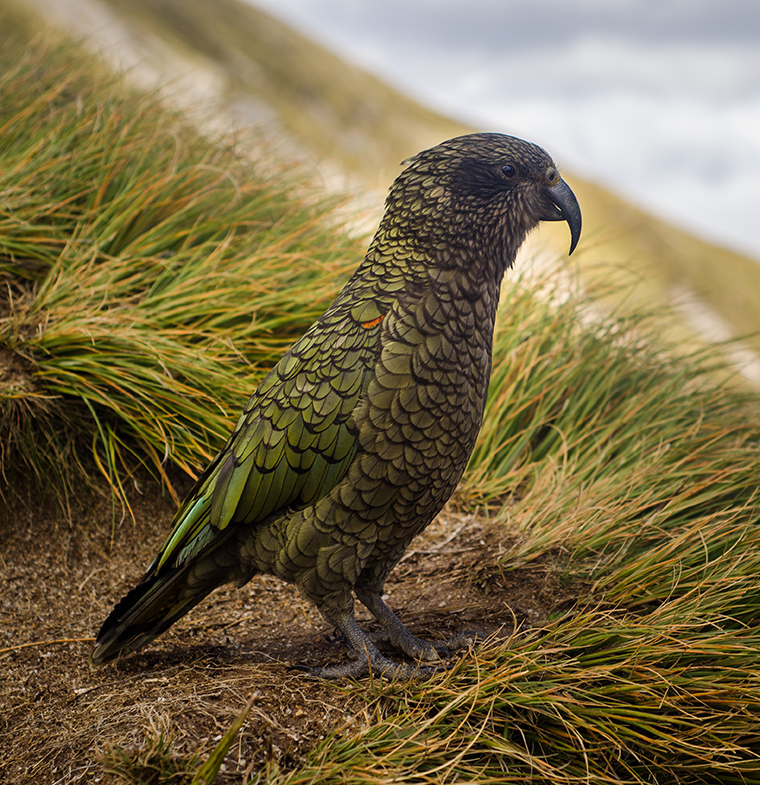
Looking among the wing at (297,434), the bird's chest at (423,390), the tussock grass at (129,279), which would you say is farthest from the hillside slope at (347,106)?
the bird's chest at (423,390)

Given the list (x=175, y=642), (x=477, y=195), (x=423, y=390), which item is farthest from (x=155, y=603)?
(x=477, y=195)

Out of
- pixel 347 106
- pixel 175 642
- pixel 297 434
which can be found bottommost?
pixel 175 642

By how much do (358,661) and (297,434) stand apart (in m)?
0.94

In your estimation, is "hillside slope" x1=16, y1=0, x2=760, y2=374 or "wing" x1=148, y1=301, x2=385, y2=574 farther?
"hillside slope" x1=16, y1=0, x2=760, y2=374

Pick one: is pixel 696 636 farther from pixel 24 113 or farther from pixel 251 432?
pixel 24 113

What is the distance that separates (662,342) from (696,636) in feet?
9.15

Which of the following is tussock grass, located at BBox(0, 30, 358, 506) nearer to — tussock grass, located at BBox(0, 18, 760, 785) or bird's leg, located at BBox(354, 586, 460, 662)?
tussock grass, located at BBox(0, 18, 760, 785)

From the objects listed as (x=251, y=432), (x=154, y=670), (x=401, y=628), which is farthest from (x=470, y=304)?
(x=154, y=670)

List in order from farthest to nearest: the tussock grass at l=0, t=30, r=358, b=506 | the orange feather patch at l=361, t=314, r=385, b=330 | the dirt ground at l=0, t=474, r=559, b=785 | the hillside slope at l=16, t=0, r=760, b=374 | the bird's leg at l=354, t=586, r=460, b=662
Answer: the hillside slope at l=16, t=0, r=760, b=374 → the tussock grass at l=0, t=30, r=358, b=506 → the bird's leg at l=354, t=586, r=460, b=662 → the orange feather patch at l=361, t=314, r=385, b=330 → the dirt ground at l=0, t=474, r=559, b=785

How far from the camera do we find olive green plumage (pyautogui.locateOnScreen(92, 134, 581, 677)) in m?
2.24

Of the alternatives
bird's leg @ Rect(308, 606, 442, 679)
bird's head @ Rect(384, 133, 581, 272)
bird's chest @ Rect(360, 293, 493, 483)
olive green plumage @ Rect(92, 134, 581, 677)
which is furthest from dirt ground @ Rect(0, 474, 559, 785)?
bird's head @ Rect(384, 133, 581, 272)

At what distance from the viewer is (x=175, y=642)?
2979 mm

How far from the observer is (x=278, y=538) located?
2385 millimetres

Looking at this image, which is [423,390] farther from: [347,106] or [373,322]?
[347,106]
